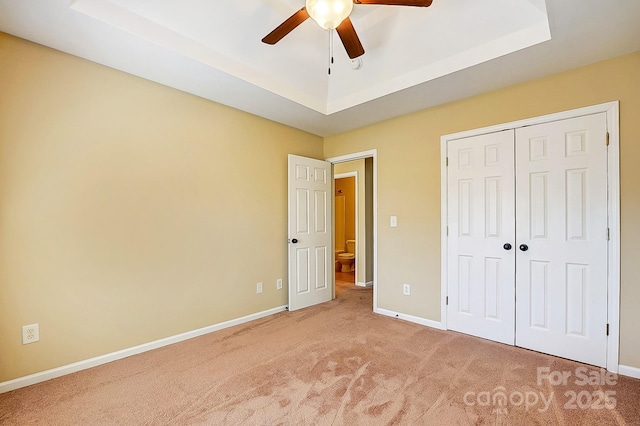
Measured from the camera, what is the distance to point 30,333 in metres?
2.04

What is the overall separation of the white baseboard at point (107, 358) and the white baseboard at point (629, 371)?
3.26 metres

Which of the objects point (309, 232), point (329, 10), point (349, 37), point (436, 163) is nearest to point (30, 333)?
point (309, 232)

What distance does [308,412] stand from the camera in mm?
1735

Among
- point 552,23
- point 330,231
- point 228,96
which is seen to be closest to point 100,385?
point 228,96

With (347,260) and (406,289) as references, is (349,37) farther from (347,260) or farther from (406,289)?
(347,260)

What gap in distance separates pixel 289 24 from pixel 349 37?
41cm

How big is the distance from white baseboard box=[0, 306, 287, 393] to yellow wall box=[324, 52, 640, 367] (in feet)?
6.27

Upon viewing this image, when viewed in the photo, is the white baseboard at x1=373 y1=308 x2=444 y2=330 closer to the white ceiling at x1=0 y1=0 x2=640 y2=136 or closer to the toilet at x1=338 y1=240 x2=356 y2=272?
the white ceiling at x1=0 y1=0 x2=640 y2=136

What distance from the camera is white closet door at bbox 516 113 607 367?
2248mm

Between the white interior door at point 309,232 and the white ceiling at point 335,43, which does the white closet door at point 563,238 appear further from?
the white interior door at point 309,232

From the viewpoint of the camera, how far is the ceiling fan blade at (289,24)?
1757 mm

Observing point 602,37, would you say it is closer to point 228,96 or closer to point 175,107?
point 228,96

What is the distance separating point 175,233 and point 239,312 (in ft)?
3.78

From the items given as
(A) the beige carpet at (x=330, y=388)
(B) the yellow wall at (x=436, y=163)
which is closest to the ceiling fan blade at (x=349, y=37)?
(B) the yellow wall at (x=436, y=163)
